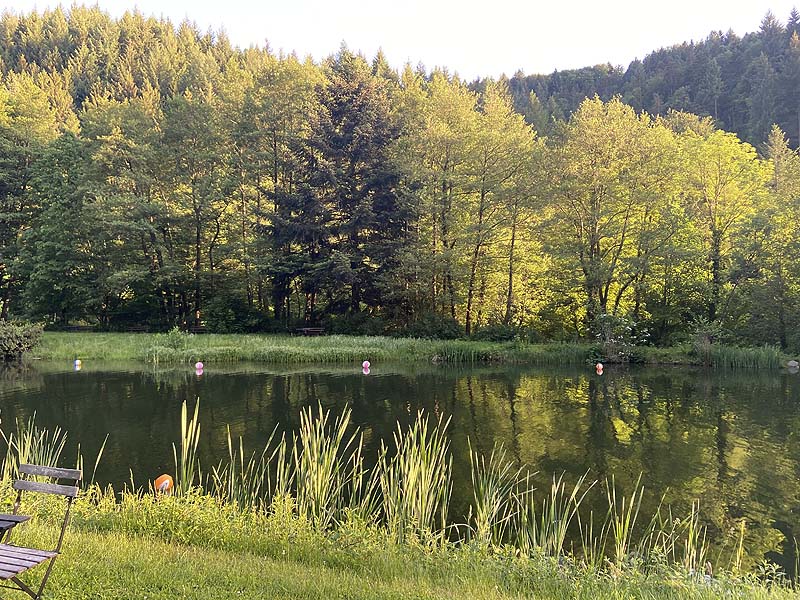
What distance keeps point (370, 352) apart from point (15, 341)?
14.6m

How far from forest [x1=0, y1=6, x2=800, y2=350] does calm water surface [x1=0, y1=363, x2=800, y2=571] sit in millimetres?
6988

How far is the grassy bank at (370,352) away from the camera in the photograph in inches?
925

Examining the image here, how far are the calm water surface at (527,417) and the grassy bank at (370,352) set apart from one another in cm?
157

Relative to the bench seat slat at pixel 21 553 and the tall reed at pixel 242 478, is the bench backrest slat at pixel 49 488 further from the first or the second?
the tall reed at pixel 242 478

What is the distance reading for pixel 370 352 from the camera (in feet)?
81.4

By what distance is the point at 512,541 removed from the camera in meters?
7.31

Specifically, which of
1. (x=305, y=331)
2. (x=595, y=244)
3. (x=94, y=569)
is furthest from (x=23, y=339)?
(x=595, y=244)

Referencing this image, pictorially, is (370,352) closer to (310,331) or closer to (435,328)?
(435,328)

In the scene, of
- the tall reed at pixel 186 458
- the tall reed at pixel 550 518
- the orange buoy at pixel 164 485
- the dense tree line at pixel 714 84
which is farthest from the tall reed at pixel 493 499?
the dense tree line at pixel 714 84

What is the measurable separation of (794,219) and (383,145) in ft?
67.0

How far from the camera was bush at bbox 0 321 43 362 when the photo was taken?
23.4 metres

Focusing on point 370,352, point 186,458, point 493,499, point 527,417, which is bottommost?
point 527,417

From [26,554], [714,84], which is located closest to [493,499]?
[26,554]

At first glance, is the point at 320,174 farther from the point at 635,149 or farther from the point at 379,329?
the point at 635,149
